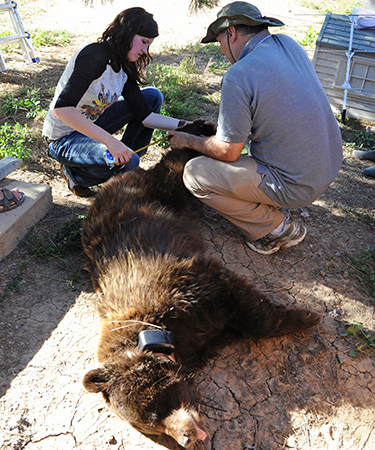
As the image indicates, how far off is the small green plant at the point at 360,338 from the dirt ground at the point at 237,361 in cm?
4

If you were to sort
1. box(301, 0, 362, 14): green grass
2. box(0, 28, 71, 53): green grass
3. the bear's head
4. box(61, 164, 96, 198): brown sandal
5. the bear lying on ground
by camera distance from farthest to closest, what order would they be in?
box(301, 0, 362, 14): green grass, box(0, 28, 71, 53): green grass, box(61, 164, 96, 198): brown sandal, the bear lying on ground, the bear's head

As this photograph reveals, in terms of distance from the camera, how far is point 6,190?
3.92m

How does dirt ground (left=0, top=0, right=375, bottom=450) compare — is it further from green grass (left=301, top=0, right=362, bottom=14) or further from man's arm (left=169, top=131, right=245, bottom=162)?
green grass (left=301, top=0, right=362, bottom=14)

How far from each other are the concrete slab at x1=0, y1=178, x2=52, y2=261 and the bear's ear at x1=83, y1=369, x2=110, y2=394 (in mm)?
1757

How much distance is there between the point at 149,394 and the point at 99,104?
2.83 m

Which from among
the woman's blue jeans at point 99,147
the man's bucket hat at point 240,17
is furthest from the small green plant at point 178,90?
the man's bucket hat at point 240,17

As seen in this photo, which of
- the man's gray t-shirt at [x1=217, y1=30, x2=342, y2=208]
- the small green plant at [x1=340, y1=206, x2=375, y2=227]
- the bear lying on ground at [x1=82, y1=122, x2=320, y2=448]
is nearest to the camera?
the bear lying on ground at [x1=82, y1=122, x2=320, y2=448]

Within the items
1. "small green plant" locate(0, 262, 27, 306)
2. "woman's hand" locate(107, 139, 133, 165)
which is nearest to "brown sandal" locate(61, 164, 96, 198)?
"woman's hand" locate(107, 139, 133, 165)

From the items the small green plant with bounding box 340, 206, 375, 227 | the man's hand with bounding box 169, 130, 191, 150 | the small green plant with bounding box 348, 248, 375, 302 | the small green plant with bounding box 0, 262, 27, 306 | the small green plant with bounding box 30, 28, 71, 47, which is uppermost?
the man's hand with bounding box 169, 130, 191, 150

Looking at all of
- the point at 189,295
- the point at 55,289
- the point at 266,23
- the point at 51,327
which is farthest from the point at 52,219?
the point at 266,23

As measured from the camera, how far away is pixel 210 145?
3.56 m

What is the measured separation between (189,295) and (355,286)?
5.15ft

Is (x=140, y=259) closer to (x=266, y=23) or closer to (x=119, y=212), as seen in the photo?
(x=119, y=212)

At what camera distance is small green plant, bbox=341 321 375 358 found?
2.95m
